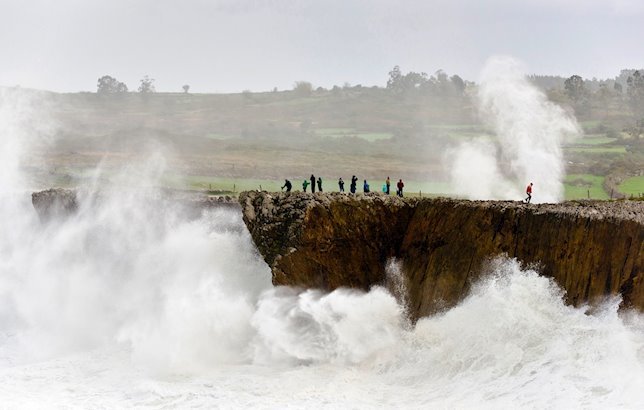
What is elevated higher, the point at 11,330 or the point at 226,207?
the point at 226,207

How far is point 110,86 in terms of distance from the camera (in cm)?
8712

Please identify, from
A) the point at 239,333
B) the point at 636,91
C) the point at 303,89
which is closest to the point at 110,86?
the point at 303,89

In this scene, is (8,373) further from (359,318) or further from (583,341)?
(583,341)

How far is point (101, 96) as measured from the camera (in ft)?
269

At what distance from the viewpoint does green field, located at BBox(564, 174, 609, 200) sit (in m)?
39.3

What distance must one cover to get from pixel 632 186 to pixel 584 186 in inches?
91.4

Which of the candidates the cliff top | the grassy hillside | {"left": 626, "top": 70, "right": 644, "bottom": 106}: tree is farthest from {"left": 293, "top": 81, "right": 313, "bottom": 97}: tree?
the cliff top

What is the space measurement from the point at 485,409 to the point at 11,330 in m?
17.6

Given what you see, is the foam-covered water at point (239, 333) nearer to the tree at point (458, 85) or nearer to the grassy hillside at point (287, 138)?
the grassy hillside at point (287, 138)

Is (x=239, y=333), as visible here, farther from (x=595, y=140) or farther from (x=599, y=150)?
(x=595, y=140)

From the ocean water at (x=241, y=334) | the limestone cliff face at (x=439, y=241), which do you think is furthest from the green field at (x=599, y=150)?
the limestone cliff face at (x=439, y=241)

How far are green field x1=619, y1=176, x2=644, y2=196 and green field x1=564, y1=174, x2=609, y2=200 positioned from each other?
0.95 metres

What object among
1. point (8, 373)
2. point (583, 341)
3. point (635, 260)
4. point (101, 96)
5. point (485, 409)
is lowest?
point (8, 373)

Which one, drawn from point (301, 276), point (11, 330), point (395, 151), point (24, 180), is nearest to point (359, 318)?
point (301, 276)
